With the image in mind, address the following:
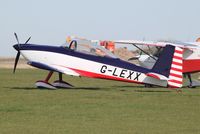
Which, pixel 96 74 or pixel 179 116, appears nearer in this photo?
pixel 179 116

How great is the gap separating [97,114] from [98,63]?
717 cm

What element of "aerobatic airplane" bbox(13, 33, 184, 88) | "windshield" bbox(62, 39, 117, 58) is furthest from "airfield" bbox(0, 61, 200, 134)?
"windshield" bbox(62, 39, 117, 58)

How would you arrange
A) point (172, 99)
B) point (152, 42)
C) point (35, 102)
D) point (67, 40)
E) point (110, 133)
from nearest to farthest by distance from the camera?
point (110, 133) < point (35, 102) < point (172, 99) < point (67, 40) < point (152, 42)

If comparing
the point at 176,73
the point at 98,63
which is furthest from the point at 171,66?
the point at 98,63

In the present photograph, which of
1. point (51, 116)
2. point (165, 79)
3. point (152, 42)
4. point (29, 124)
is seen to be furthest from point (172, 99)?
point (152, 42)

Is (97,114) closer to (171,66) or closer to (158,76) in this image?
(158,76)

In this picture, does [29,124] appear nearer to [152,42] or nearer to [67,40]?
[67,40]

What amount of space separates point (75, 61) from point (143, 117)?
26.1 feet

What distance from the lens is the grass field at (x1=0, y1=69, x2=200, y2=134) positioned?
32.5 feet

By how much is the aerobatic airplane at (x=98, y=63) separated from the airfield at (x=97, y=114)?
5.90 ft

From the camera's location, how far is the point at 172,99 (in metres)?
15.9

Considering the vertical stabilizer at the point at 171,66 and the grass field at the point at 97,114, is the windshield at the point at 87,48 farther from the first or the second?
the grass field at the point at 97,114

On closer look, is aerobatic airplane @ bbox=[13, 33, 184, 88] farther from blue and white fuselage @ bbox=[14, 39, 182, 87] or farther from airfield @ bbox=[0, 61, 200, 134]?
airfield @ bbox=[0, 61, 200, 134]

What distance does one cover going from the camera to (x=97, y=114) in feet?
39.4
